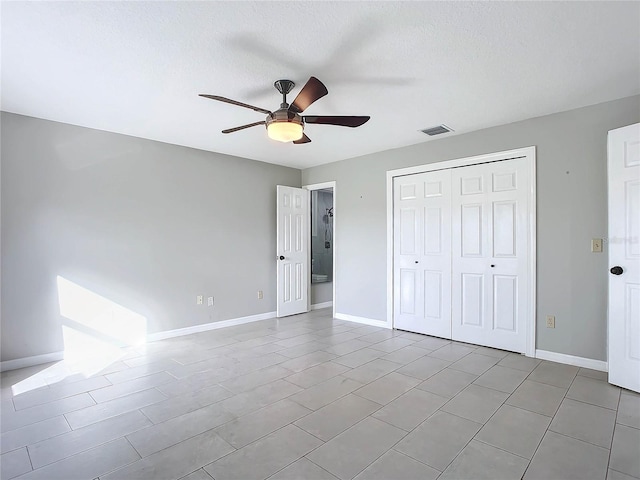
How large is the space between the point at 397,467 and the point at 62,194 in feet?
13.1

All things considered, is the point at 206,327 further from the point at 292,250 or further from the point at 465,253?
the point at 465,253

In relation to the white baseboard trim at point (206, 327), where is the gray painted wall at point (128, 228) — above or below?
above

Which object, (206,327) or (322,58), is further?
(206,327)

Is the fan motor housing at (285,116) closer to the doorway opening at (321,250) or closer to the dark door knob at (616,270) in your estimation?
the dark door knob at (616,270)

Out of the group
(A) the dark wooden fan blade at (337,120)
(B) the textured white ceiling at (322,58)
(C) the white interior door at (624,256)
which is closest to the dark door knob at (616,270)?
(C) the white interior door at (624,256)

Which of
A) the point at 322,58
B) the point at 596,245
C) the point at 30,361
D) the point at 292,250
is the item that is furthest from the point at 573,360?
the point at 30,361

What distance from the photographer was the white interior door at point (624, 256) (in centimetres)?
277

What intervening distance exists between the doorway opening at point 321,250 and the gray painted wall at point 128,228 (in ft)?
3.50

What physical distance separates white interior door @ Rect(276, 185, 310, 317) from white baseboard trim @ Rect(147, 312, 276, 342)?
0.99ft

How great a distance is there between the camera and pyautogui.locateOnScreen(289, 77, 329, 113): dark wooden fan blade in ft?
7.14

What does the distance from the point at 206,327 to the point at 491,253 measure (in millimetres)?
3754

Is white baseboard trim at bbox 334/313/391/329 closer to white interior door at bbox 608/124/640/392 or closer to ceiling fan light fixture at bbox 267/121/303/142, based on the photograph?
white interior door at bbox 608/124/640/392

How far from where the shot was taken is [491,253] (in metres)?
3.90

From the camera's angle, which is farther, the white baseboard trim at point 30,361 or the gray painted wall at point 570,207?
the white baseboard trim at point 30,361
